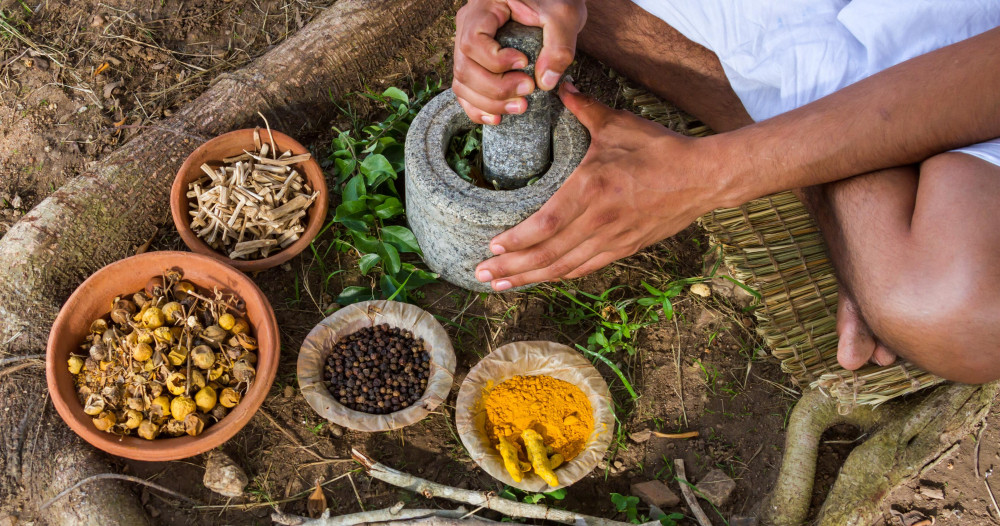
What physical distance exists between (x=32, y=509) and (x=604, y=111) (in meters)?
2.47

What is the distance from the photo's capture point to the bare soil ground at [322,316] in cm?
262

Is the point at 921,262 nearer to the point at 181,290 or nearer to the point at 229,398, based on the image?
the point at 229,398

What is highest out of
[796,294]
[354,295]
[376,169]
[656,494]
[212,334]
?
[376,169]

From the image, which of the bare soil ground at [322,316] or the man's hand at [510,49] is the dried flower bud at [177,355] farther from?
the man's hand at [510,49]

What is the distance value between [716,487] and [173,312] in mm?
2096

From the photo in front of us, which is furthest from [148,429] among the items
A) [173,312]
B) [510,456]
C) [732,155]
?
[732,155]

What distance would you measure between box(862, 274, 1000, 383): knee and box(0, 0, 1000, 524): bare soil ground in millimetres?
705

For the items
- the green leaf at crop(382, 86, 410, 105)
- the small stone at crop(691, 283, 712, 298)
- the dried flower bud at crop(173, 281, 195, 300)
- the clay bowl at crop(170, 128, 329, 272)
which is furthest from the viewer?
the green leaf at crop(382, 86, 410, 105)

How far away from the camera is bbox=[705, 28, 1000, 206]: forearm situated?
198 cm

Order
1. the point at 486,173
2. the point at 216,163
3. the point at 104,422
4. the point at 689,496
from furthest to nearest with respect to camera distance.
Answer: the point at 216,163, the point at 486,173, the point at 689,496, the point at 104,422

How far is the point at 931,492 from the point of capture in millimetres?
2631

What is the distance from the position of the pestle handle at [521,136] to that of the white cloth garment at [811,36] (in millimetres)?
635

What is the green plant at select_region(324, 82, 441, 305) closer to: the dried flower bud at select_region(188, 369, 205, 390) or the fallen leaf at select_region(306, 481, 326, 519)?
the dried flower bud at select_region(188, 369, 205, 390)

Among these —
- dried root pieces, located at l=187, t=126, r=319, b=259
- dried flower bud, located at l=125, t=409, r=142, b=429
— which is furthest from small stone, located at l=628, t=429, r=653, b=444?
dried flower bud, located at l=125, t=409, r=142, b=429
